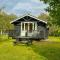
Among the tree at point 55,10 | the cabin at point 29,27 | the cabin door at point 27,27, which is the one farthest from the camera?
the cabin door at point 27,27

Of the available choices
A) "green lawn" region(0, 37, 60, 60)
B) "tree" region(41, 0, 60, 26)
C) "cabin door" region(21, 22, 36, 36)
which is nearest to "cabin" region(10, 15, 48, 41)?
"cabin door" region(21, 22, 36, 36)

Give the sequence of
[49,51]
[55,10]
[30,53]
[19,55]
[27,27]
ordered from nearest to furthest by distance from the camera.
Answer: [55,10] < [19,55] < [30,53] < [49,51] < [27,27]

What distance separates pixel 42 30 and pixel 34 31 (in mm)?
1648

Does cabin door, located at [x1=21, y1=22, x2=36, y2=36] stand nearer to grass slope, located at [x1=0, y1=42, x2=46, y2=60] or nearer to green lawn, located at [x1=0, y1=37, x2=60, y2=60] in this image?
green lawn, located at [x1=0, y1=37, x2=60, y2=60]

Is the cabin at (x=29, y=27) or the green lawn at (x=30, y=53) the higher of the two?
the cabin at (x=29, y=27)

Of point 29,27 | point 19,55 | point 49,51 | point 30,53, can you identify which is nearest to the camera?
point 19,55

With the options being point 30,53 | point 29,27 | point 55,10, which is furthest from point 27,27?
point 55,10

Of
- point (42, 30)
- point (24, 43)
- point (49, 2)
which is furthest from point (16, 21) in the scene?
point (49, 2)

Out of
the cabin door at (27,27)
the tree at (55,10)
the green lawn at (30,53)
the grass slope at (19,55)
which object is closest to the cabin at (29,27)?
the cabin door at (27,27)

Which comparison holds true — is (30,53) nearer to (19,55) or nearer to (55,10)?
(19,55)

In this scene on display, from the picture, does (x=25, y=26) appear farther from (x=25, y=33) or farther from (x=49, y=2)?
(x=49, y=2)

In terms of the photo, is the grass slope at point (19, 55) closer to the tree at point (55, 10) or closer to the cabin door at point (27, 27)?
the tree at point (55, 10)

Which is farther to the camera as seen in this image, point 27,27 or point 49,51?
point 27,27

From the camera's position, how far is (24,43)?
41.8 metres
